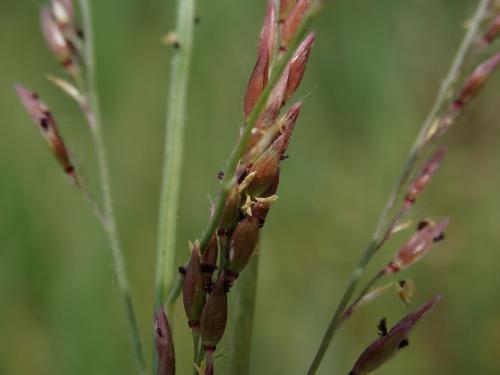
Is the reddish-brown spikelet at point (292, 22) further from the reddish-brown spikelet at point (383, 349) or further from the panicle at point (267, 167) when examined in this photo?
the reddish-brown spikelet at point (383, 349)

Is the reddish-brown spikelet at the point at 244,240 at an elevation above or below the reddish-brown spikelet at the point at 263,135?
below

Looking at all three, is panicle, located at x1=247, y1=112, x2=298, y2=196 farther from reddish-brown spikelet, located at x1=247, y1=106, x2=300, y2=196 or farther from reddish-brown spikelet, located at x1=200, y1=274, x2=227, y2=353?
reddish-brown spikelet, located at x1=200, y1=274, x2=227, y2=353

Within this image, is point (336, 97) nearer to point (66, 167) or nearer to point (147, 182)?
point (147, 182)

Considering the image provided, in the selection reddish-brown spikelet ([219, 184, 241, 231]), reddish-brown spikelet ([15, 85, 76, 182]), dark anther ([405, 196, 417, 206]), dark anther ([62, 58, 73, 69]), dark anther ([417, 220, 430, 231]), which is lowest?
reddish-brown spikelet ([219, 184, 241, 231])

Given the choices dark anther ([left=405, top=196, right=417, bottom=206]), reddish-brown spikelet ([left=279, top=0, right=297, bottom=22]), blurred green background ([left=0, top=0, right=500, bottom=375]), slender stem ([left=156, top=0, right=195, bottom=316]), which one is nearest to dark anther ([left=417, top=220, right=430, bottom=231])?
dark anther ([left=405, top=196, right=417, bottom=206])

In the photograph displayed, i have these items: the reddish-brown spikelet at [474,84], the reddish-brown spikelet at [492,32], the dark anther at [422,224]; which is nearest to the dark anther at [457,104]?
the reddish-brown spikelet at [474,84]
